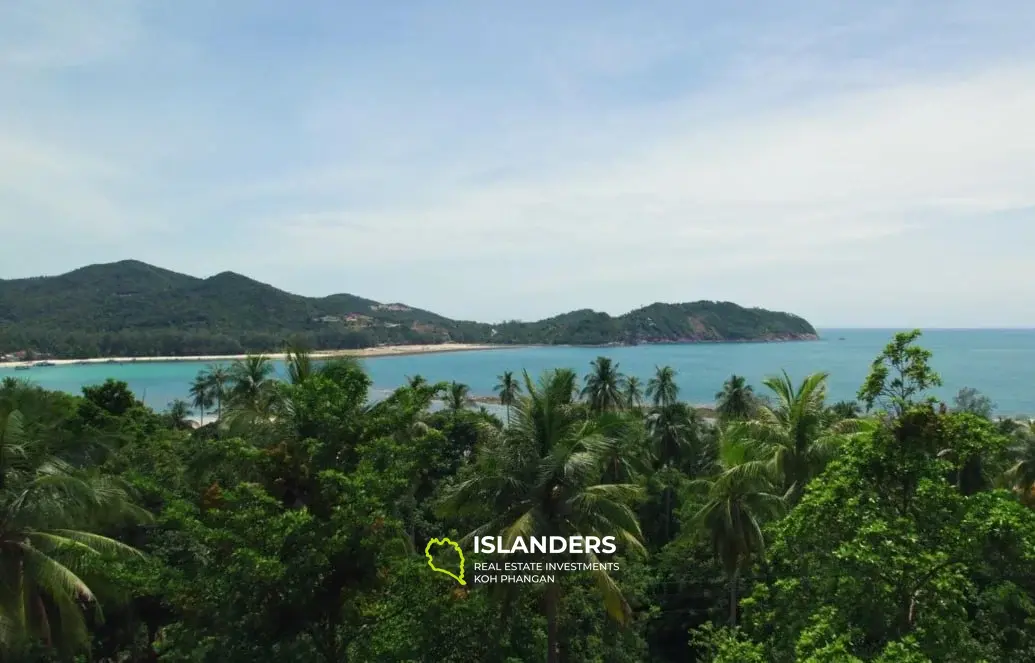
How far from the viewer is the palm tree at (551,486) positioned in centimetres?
1052

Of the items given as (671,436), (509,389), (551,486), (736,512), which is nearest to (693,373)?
(671,436)

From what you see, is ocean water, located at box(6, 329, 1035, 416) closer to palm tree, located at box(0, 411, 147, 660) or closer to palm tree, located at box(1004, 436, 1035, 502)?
palm tree, located at box(1004, 436, 1035, 502)

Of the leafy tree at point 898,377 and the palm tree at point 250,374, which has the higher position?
the leafy tree at point 898,377

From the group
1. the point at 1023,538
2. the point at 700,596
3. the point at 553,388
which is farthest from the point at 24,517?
the point at 700,596

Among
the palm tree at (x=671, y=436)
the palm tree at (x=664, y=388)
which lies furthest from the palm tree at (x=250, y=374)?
the palm tree at (x=664, y=388)

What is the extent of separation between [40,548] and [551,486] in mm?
7952

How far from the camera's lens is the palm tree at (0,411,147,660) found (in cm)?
905

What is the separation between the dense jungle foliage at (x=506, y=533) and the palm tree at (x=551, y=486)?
1.5 inches

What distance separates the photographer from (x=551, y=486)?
10891 millimetres

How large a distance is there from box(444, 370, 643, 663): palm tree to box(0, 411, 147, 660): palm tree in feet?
18.8

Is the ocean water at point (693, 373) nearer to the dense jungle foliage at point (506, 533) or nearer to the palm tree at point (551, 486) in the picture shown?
the dense jungle foliage at point (506, 533)

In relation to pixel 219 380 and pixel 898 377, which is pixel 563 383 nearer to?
pixel 898 377

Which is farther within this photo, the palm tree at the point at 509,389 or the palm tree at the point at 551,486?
the palm tree at the point at 509,389

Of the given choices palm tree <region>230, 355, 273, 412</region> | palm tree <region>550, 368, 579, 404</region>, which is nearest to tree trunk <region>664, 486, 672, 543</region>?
palm tree <region>230, 355, 273, 412</region>
